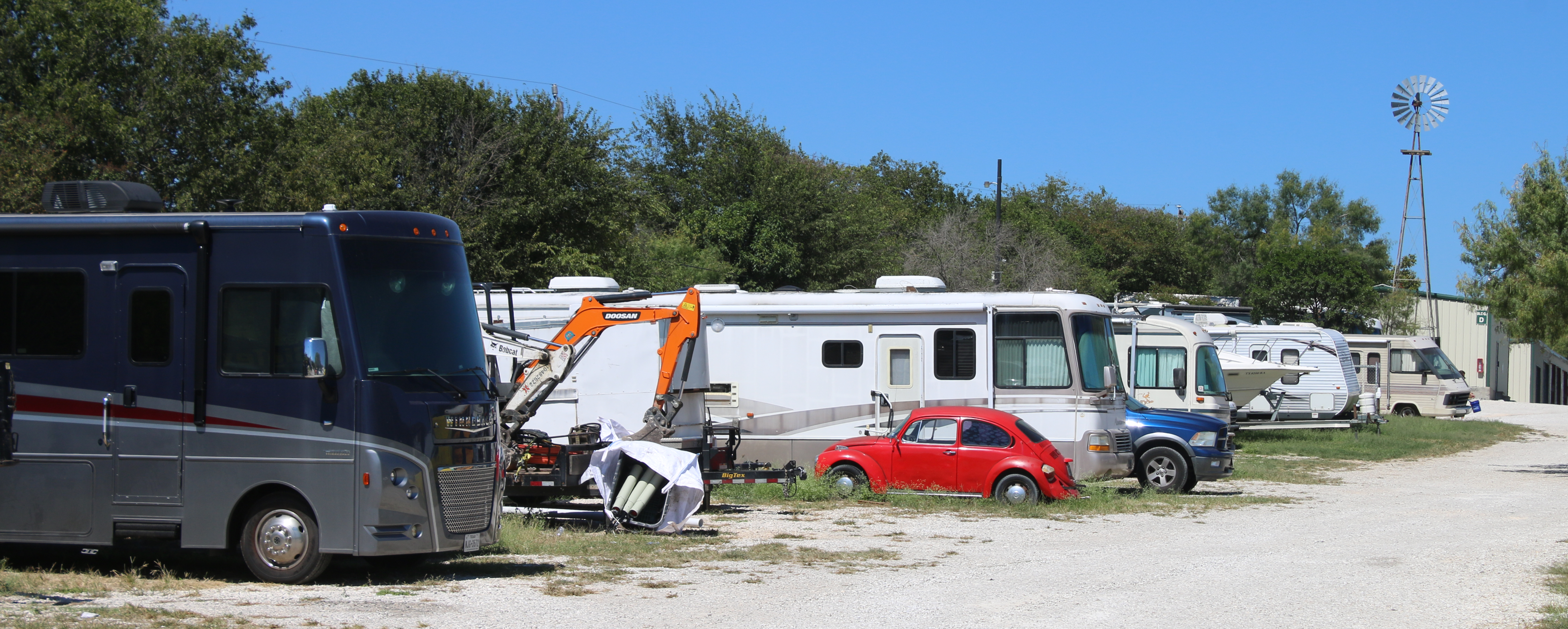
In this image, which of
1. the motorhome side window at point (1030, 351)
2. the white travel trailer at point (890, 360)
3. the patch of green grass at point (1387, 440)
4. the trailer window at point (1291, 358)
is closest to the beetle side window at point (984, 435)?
the white travel trailer at point (890, 360)

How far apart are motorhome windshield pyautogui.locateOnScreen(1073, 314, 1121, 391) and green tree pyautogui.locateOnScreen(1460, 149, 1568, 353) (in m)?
7.63

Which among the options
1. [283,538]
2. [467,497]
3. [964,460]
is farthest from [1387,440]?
[283,538]

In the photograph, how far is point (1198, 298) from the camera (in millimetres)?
46844

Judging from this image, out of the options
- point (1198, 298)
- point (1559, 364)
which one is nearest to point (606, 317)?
point (1198, 298)

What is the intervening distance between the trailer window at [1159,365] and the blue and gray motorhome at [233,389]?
18.2 metres

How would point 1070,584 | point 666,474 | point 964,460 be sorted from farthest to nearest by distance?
1. point 964,460
2. point 666,474
3. point 1070,584

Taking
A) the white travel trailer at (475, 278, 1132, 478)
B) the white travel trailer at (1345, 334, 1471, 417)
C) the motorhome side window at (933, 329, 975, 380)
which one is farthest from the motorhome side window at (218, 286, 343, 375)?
the white travel trailer at (1345, 334, 1471, 417)

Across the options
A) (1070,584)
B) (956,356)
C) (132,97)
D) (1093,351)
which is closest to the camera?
(1070,584)

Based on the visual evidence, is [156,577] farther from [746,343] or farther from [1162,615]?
[746,343]

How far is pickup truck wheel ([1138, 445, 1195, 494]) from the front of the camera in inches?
722

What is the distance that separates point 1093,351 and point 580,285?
23.3 ft

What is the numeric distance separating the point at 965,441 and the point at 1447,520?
18.4ft

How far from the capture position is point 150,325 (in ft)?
32.0

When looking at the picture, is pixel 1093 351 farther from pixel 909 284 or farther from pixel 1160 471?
pixel 909 284
